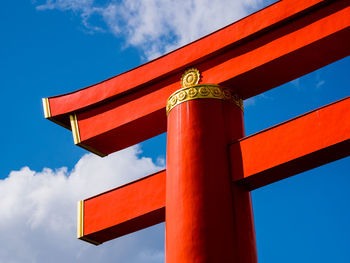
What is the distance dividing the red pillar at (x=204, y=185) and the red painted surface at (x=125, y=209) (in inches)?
19.3

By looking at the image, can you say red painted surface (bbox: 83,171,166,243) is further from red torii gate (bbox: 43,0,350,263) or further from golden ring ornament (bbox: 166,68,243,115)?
golden ring ornament (bbox: 166,68,243,115)

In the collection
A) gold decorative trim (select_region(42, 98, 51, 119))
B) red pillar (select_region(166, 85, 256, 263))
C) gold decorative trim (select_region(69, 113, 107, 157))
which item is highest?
gold decorative trim (select_region(42, 98, 51, 119))

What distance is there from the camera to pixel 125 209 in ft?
30.6

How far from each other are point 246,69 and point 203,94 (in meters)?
0.75

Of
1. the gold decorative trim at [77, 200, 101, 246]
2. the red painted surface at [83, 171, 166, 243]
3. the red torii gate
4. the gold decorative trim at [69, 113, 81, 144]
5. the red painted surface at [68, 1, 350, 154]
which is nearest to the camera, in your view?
the red torii gate

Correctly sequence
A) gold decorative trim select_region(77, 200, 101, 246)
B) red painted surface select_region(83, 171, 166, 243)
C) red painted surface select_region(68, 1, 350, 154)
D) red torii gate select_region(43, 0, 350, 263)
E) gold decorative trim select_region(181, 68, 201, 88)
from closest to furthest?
1. red torii gate select_region(43, 0, 350, 263)
2. red painted surface select_region(68, 1, 350, 154)
3. red painted surface select_region(83, 171, 166, 243)
4. gold decorative trim select_region(181, 68, 201, 88)
5. gold decorative trim select_region(77, 200, 101, 246)

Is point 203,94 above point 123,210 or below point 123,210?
above

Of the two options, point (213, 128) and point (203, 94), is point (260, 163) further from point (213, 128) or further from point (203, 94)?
point (203, 94)

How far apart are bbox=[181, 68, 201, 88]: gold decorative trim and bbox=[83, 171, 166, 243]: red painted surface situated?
4.79ft

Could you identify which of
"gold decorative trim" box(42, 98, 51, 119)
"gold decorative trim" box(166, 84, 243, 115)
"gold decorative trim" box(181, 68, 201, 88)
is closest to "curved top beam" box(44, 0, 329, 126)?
"gold decorative trim" box(42, 98, 51, 119)

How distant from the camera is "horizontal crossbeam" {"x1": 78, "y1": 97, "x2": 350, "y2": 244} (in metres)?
7.80

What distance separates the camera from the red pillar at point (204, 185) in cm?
777

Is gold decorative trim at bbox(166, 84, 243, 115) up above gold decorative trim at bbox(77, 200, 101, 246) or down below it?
above

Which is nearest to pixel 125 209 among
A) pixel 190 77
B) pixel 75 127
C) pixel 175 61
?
pixel 75 127
